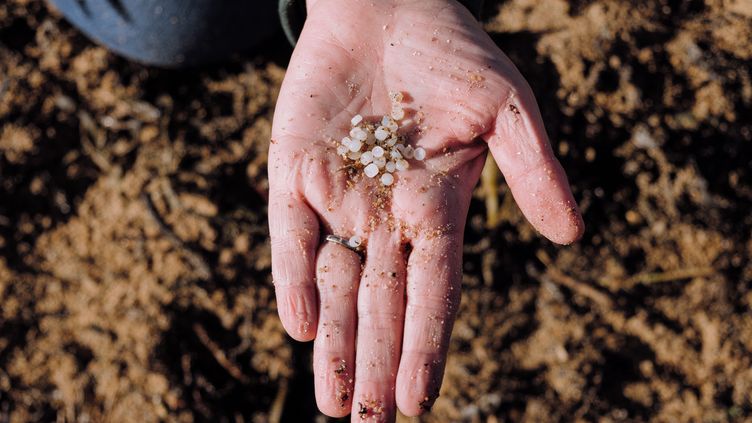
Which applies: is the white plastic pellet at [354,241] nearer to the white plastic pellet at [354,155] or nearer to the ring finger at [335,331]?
the ring finger at [335,331]

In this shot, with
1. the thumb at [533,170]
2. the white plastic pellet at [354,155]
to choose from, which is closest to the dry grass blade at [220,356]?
the white plastic pellet at [354,155]

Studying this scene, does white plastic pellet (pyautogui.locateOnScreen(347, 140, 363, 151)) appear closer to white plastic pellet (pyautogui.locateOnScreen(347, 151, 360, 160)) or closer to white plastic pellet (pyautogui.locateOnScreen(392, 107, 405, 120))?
white plastic pellet (pyautogui.locateOnScreen(347, 151, 360, 160))

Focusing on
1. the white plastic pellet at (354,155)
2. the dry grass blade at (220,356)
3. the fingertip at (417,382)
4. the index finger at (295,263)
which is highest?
the white plastic pellet at (354,155)

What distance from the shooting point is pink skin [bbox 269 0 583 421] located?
2.14m

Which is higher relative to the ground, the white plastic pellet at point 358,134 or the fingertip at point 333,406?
the white plastic pellet at point 358,134

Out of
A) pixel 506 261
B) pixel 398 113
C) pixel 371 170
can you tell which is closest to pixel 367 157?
pixel 371 170

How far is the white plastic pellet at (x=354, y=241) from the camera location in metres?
2.25

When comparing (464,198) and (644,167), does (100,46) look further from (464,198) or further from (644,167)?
(644,167)

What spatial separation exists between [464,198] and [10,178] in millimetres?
2365

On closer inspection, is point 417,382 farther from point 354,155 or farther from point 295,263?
point 354,155

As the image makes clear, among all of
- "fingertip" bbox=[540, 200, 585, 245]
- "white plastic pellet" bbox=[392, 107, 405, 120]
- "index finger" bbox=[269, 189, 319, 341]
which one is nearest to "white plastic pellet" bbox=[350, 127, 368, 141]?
"white plastic pellet" bbox=[392, 107, 405, 120]

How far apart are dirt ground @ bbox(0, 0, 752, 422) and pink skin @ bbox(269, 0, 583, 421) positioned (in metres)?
0.86

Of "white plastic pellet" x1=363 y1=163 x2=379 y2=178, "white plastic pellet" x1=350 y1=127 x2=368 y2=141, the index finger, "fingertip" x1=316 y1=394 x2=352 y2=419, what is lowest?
"fingertip" x1=316 y1=394 x2=352 y2=419

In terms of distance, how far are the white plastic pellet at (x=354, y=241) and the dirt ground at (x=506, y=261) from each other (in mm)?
966
